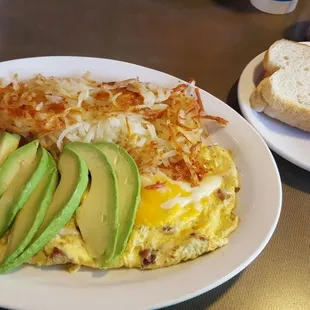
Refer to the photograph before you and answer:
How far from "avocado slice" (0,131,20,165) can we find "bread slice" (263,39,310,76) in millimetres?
1611

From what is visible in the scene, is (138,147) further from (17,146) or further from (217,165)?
(17,146)

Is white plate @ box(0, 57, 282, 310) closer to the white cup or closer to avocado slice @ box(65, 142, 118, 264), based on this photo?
avocado slice @ box(65, 142, 118, 264)

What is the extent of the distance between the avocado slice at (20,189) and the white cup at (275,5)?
8.55 ft

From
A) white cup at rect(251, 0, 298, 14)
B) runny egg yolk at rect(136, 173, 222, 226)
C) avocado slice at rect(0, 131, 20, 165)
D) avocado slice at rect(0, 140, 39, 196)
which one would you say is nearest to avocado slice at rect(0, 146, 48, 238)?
avocado slice at rect(0, 140, 39, 196)

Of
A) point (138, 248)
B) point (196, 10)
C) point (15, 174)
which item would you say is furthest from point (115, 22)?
point (138, 248)

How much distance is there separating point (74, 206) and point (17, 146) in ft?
1.63

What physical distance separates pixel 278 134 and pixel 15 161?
→ 142 cm

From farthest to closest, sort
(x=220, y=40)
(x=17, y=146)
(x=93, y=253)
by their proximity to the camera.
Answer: (x=220, y=40) < (x=17, y=146) < (x=93, y=253)

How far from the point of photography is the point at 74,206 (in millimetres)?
1788

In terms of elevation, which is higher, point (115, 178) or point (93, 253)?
point (115, 178)

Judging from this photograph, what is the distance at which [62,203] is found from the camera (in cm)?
178

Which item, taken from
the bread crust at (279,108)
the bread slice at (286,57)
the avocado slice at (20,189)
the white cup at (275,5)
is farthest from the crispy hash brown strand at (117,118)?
the white cup at (275,5)

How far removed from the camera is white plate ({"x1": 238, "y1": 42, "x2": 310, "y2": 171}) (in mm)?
2455

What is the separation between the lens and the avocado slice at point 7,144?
2002 millimetres
